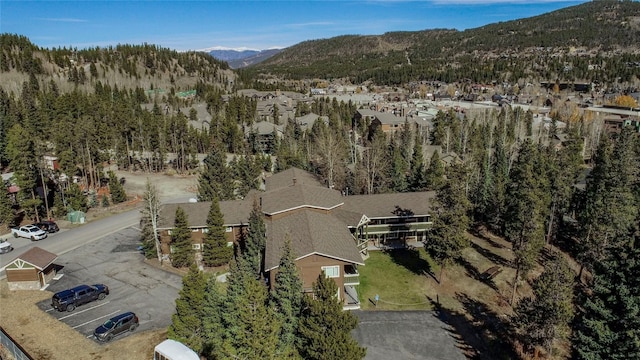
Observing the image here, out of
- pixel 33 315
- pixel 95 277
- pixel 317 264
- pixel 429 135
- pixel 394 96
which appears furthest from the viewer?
pixel 394 96

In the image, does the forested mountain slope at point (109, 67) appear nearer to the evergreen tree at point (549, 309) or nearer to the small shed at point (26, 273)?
the small shed at point (26, 273)

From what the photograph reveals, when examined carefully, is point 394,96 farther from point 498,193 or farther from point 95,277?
point 95,277

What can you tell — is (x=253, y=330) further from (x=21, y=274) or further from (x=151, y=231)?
(x=21, y=274)

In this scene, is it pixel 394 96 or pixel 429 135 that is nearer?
pixel 429 135

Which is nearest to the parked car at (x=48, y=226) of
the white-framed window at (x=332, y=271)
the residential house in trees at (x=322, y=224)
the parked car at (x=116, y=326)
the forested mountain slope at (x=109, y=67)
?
the residential house in trees at (x=322, y=224)

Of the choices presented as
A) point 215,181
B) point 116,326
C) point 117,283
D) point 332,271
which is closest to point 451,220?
point 332,271

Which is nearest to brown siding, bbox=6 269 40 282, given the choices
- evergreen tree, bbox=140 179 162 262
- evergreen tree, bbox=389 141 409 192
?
evergreen tree, bbox=140 179 162 262

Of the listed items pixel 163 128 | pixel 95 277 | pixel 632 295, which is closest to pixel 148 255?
pixel 95 277
